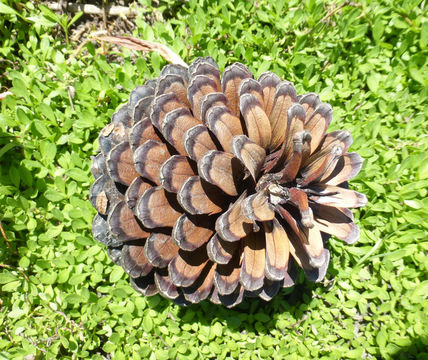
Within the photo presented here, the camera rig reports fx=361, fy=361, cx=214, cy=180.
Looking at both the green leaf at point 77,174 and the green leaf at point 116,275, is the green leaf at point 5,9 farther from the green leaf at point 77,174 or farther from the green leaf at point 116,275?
the green leaf at point 116,275

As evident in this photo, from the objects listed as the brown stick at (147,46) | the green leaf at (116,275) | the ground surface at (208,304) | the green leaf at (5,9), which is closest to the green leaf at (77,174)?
the ground surface at (208,304)

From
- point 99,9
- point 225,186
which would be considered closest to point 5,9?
point 99,9

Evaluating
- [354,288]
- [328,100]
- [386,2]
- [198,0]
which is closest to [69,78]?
[198,0]

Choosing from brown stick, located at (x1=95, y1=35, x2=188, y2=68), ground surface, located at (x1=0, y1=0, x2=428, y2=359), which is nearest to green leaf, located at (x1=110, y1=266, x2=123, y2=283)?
ground surface, located at (x1=0, y1=0, x2=428, y2=359)

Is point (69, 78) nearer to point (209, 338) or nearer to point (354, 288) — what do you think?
point (209, 338)

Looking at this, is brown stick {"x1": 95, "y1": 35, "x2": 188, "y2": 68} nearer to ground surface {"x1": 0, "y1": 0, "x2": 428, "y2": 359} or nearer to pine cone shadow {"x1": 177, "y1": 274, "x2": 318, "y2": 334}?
ground surface {"x1": 0, "y1": 0, "x2": 428, "y2": 359}

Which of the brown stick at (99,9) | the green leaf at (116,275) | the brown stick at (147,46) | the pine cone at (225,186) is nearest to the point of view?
the pine cone at (225,186)

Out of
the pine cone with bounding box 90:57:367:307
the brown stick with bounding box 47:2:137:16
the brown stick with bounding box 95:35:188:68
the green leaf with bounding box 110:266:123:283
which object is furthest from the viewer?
the brown stick with bounding box 47:2:137:16
